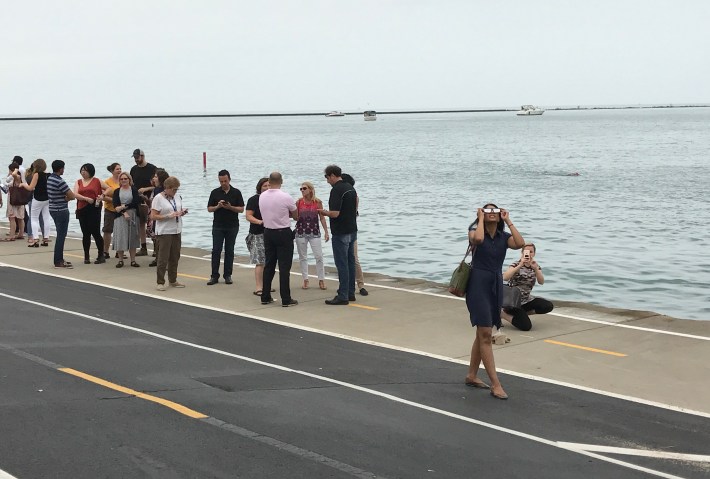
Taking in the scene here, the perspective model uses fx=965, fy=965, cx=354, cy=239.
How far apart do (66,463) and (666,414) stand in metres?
5.26

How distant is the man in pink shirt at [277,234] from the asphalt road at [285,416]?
6.55 ft

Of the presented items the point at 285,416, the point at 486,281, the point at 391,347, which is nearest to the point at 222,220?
the point at 391,347

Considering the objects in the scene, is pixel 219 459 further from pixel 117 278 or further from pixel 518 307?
pixel 117 278

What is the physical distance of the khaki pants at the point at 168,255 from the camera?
15492 millimetres

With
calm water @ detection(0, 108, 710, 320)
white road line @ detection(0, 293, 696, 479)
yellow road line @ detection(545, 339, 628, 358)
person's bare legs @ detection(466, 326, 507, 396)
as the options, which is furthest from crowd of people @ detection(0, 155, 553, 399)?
calm water @ detection(0, 108, 710, 320)

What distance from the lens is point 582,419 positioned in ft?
28.4

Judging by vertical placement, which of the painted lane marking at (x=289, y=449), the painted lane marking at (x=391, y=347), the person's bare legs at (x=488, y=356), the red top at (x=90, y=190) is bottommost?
the painted lane marking at (x=391, y=347)

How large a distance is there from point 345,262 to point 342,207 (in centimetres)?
81

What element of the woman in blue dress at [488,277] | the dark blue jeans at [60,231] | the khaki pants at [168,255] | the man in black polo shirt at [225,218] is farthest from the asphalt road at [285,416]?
the dark blue jeans at [60,231]

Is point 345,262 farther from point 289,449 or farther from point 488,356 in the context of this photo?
point 289,449

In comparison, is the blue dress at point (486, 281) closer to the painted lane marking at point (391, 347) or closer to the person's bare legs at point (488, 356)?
the person's bare legs at point (488, 356)

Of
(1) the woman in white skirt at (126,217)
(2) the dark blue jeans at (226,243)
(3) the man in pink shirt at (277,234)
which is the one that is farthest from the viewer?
(1) the woman in white skirt at (126,217)

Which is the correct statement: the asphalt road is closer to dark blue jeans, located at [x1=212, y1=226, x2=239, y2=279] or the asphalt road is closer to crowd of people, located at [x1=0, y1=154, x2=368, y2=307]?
crowd of people, located at [x1=0, y1=154, x2=368, y2=307]

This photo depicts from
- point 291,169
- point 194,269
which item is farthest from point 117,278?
point 291,169
